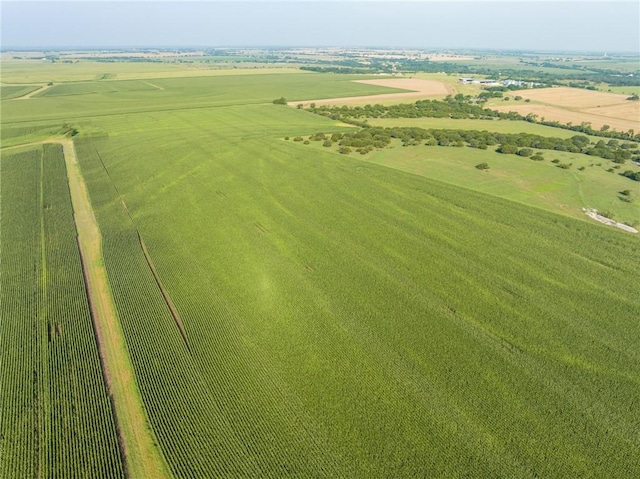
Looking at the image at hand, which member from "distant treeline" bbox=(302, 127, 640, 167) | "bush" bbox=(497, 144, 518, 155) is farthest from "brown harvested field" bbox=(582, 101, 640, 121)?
"bush" bbox=(497, 144, 518, 155)

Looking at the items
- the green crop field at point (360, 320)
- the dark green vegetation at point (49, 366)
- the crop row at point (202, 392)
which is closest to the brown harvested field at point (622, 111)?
the green crop field at point (360, 320)

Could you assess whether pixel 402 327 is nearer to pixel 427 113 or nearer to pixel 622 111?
pixel 427 113

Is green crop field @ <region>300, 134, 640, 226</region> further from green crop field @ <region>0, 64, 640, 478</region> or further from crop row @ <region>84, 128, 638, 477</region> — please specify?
crop row @ <region>84, 128, 638, 477</region>

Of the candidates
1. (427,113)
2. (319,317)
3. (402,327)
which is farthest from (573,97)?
(319,317)

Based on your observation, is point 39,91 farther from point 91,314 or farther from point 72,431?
point 72,431

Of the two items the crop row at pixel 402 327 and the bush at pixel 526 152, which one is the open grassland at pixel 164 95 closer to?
the crop row at pixel 402 327

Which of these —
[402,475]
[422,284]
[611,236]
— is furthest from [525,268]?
[402,475]
